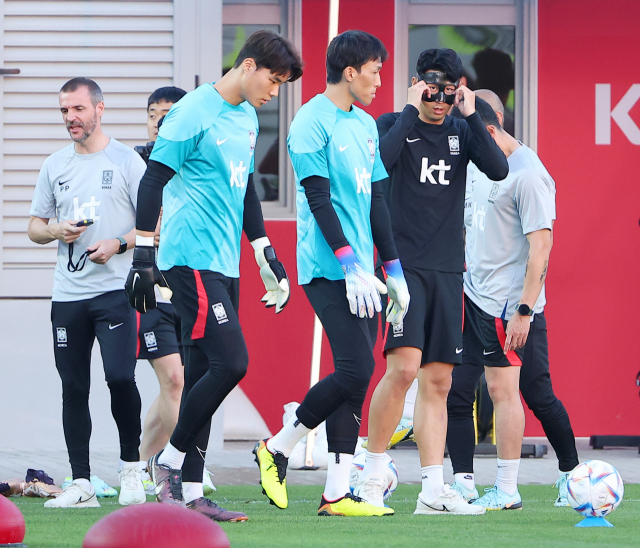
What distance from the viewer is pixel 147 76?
8109 mm

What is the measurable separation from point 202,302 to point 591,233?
5441mm

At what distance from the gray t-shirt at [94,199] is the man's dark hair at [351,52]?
4.43 feet

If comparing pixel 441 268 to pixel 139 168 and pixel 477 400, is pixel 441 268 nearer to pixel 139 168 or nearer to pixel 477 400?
pixel 139 168

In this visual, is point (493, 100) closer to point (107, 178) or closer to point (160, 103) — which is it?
point (160, 103)

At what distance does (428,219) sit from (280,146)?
4412 mm

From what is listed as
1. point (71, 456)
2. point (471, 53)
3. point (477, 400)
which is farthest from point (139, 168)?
point (471, 53)

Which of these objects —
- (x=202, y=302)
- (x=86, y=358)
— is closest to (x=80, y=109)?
(x=86, y=358)

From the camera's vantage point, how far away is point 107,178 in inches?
218

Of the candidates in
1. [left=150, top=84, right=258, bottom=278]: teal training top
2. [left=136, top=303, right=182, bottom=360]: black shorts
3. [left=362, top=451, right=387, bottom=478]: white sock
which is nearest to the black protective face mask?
[left=150, top=84, right=258, bottom=278]: teal training top

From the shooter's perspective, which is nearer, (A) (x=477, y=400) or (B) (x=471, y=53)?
(A) (x=477, y=400)

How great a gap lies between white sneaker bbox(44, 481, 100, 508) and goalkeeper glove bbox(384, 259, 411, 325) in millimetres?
A: 1688

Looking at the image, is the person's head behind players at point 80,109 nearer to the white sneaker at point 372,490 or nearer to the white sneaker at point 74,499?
the white sneaker at point 74,499

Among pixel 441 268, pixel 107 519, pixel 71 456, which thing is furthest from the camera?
pixel 71 456

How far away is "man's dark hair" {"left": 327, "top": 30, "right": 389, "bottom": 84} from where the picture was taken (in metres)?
4.63
